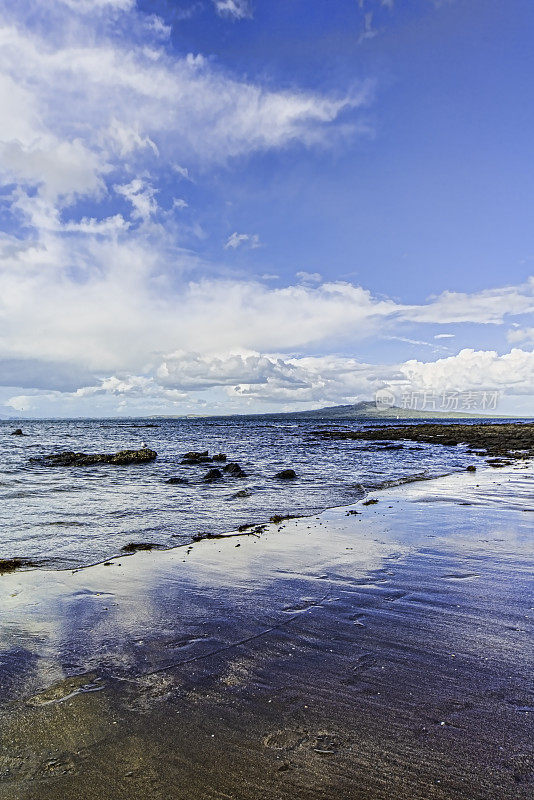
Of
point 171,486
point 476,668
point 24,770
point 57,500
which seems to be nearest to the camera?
point 24,770

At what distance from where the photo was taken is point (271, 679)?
185 inches

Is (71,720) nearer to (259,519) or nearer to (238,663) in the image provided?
(238,663)

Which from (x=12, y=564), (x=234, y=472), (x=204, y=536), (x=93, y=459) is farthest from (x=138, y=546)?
(x=93, y=459)

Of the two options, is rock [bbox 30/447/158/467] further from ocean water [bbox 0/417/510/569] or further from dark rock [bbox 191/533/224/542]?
dark rock [bbox 191/533/224/542]

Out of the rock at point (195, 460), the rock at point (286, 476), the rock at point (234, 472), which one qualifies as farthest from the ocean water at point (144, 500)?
the rock at point (195, 460)

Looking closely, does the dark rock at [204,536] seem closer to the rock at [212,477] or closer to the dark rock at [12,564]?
the dark rock at [12,564]

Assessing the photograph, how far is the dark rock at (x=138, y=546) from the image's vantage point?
400 inches

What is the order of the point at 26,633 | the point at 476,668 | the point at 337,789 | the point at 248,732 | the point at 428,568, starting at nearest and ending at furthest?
the point at 337,789 → the point at 248,732 → the point at 476,668 → the point at 26,633 → the point at 428,568

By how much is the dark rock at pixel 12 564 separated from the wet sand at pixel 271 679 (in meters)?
0.40

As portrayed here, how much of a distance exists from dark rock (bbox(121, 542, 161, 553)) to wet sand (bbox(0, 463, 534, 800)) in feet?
3.26

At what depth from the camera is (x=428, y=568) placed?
27.4 ft

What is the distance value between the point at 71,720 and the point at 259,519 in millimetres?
9637

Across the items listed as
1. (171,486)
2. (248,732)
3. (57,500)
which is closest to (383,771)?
(248,732)

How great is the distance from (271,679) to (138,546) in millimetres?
6431
